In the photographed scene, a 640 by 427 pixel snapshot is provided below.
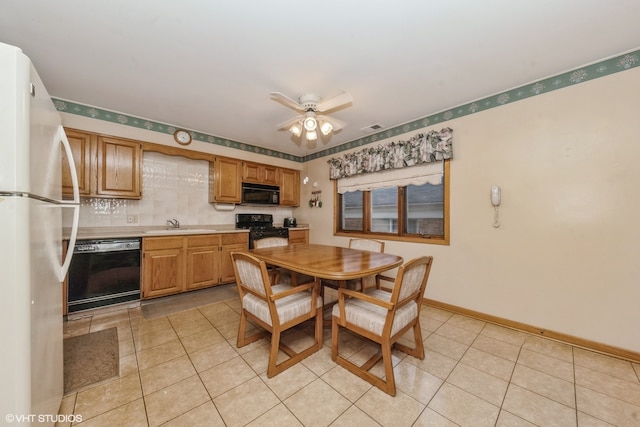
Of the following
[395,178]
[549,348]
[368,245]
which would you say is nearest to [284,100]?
[368,245]

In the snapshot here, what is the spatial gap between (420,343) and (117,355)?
8.09ft

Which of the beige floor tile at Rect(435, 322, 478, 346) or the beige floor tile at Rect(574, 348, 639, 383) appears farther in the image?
the beige floor tile at Rect(435, 322, 478, 346)

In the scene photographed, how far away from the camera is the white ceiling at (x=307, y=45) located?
1.50 metres

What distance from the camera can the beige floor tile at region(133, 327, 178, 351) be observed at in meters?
2.05

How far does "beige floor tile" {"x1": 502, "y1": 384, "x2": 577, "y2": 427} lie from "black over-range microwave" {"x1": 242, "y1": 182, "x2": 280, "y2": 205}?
387 cm

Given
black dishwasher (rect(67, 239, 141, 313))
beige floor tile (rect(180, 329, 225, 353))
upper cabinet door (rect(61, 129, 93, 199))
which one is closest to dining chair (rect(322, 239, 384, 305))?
beige floor tile (rect(180, 329, 225, 353))

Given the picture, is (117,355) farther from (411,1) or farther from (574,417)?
(411,1)

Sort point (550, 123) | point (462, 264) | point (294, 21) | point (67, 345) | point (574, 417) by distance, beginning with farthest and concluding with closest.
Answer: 1. point (462, 264)
2. point (550, 123)
3. point (67, 345)
4. point (294, 21)
5. point (574, 417)

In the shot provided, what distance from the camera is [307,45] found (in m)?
1.80

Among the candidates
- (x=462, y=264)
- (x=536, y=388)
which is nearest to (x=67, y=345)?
(x=536, y=388)

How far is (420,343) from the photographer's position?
6.15 ft

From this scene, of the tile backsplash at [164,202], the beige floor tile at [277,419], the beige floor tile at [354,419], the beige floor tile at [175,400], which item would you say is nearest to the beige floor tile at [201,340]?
the beige floor tile at [175,400]

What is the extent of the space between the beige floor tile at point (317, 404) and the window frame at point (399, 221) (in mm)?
2156

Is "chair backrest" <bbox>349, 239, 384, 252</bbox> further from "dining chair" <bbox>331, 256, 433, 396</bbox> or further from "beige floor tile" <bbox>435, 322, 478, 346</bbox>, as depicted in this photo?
"beige floor tile" <bbox>435, 322, 478, 346</bbox>
